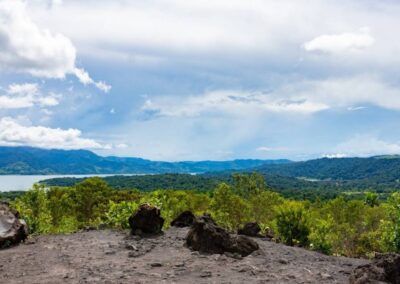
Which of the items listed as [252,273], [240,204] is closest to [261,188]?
[240,204]

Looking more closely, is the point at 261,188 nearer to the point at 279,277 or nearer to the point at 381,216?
the point at 381,216

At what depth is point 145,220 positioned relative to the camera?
98.6ft

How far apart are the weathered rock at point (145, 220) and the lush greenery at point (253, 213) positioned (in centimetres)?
480

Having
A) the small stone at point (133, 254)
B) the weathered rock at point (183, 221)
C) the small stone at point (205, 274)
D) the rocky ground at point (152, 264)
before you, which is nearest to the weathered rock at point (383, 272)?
the rocky ground at point (152, 264)

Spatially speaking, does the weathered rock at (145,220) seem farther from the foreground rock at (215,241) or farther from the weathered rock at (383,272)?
the weathered rock at (383,272)

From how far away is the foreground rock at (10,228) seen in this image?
1090 inches

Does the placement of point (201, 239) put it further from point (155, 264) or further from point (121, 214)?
point (121, 214)

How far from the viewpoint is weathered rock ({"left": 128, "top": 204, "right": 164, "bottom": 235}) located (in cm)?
2994

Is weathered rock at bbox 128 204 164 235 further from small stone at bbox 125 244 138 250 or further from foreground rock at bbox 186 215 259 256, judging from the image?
foreground rock at bbox 186 215 259 256

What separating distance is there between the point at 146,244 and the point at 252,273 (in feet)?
27.3

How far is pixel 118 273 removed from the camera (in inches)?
794

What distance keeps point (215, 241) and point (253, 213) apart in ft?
123

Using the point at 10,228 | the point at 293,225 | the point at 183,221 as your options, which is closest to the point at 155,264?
the point at 10,228

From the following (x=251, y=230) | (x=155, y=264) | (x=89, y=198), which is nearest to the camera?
(x=155, y=264)
